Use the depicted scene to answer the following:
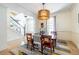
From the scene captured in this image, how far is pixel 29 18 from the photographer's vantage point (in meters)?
1.96

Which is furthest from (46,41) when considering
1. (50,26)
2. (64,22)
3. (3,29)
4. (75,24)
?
(3,29)

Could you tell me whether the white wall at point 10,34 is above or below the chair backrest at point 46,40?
above

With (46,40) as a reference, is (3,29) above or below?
above

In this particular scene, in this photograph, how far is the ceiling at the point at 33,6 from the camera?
195 centimetres

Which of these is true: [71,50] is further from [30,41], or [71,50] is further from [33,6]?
[33,6]

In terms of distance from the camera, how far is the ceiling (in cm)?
195

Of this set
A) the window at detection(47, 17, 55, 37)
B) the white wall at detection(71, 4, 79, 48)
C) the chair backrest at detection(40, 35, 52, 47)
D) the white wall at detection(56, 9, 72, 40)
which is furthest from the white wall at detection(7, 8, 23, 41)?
A: the white wall at detection(71, 4, 79, 48)

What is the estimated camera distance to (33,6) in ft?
6.43

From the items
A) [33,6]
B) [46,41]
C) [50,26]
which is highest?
[33,6]

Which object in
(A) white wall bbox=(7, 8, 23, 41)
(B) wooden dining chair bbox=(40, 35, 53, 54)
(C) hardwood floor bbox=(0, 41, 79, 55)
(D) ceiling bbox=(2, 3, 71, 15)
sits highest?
(D) ceiling bbox=(2, 3, 71, 15)

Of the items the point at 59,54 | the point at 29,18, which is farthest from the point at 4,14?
the point at 59,54

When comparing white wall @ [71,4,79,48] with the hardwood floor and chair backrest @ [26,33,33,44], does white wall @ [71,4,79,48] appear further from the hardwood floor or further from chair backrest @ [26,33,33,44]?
chair backrest @ [26,33,33,44]

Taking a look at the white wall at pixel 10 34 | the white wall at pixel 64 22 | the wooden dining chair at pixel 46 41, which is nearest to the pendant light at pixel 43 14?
the white wall at pixel 64 22

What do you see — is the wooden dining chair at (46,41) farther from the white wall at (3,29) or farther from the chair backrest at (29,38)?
the white wall at (3,29)
